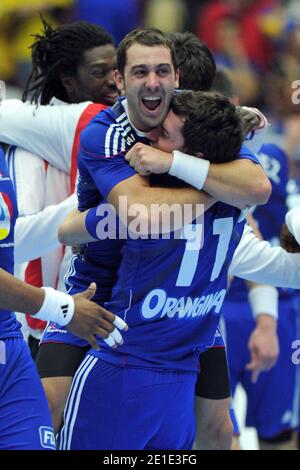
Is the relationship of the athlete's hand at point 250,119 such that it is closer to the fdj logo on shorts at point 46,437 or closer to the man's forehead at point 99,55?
the man's forehead at point 99,55

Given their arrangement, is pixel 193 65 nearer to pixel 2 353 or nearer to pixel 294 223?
pixel 294 223

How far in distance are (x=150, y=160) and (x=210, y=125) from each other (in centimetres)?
28

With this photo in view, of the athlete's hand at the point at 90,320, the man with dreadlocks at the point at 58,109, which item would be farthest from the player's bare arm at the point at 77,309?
the man with dreadlocks at the point at 58,109

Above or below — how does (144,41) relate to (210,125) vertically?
above

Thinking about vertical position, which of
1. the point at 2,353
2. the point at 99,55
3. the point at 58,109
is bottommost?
the point at 2,353

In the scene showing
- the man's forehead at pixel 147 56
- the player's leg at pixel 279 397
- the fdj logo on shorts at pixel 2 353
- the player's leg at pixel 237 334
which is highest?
the man's forehead at pixel 147 56

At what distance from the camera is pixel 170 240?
5113 mm

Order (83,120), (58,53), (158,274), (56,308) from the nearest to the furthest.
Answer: (56,308)
(158,274)
(83,120)
(58,53)

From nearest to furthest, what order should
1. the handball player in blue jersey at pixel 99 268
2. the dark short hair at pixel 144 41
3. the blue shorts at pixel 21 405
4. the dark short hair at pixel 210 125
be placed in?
the blue shorts at pixel 21 405 → the dark short hair at pixel 210 125 → the handball player in blue jersey at pixel 99 268 → the dark short hair at pixel 144 41

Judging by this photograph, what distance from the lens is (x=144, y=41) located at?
5332 mm

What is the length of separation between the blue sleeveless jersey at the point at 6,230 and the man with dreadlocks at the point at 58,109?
1054mm

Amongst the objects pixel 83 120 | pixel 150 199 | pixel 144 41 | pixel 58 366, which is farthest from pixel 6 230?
pixel 83 120

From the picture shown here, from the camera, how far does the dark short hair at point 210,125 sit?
5035 millimetres

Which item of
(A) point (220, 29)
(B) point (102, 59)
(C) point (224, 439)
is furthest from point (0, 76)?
(C) point (224, 439)
